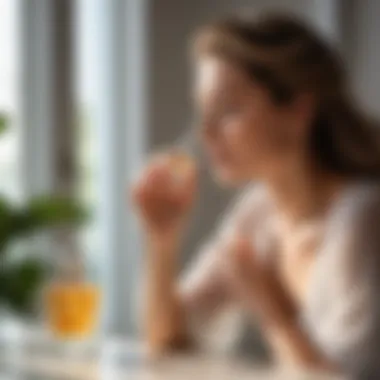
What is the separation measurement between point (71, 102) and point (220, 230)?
0.39 m

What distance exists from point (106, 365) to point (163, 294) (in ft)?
0.96

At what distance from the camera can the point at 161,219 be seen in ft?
4.96

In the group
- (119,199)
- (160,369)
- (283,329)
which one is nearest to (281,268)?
(283,329)

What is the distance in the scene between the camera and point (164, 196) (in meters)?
1.49

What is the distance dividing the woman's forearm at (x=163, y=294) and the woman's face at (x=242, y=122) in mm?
182

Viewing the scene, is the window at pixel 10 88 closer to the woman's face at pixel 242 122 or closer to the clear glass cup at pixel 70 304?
the clear glass cup at pixel 70 304

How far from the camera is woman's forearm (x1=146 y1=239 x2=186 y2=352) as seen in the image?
4.99 ft

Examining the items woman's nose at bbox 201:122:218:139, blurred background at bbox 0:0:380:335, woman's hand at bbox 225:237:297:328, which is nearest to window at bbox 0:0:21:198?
blurred background at bbox 0:0:380:335

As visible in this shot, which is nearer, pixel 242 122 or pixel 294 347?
pixel 294 347

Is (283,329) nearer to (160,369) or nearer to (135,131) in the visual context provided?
(160,369)

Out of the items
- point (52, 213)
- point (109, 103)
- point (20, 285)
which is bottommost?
point (20, 285)

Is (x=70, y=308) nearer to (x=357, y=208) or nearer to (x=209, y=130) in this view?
(x=209, y=130)

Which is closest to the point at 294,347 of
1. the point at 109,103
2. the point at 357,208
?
the point at 357,208

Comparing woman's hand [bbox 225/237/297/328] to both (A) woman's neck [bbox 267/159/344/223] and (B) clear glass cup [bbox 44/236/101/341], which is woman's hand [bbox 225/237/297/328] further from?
(B) clear glass cup [bbox 44/236/101/341]
